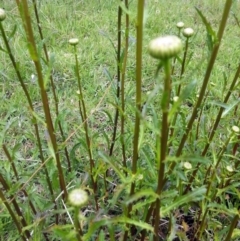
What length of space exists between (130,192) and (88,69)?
1483mm

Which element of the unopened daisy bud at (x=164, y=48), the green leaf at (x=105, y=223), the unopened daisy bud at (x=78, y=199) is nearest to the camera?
the unopened daisy bud at (x=164, y=48)

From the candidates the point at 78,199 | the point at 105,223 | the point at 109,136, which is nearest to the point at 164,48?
the point at 78,199

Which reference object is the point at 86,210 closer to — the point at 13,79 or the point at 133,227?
the point at 133,227

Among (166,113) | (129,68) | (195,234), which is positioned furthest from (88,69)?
(166,113)

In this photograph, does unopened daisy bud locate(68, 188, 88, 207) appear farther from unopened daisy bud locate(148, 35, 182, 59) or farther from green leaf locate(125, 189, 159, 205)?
unopened daisy bud locate(148, 35, 182, 59)

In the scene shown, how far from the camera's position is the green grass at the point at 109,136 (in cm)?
104

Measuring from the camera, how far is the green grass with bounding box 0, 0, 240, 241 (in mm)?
1045

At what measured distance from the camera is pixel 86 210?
1382 mm

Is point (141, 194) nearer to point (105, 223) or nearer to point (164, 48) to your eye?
point (105, 223)

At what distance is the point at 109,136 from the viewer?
6.21ft

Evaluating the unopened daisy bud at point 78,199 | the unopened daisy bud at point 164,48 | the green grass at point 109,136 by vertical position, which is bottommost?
the unopened daisy bud at point 78,199

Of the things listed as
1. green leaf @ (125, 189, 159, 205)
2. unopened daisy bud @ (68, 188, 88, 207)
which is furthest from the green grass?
unopened daisy bud @ (68, 188, 88, 207)

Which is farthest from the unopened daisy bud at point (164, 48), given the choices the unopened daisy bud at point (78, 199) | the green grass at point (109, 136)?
the unopened daisy bud at point (78, 199)

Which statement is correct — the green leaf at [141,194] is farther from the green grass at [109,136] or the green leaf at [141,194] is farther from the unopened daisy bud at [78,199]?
the unopened daisy bud at [78,199]
